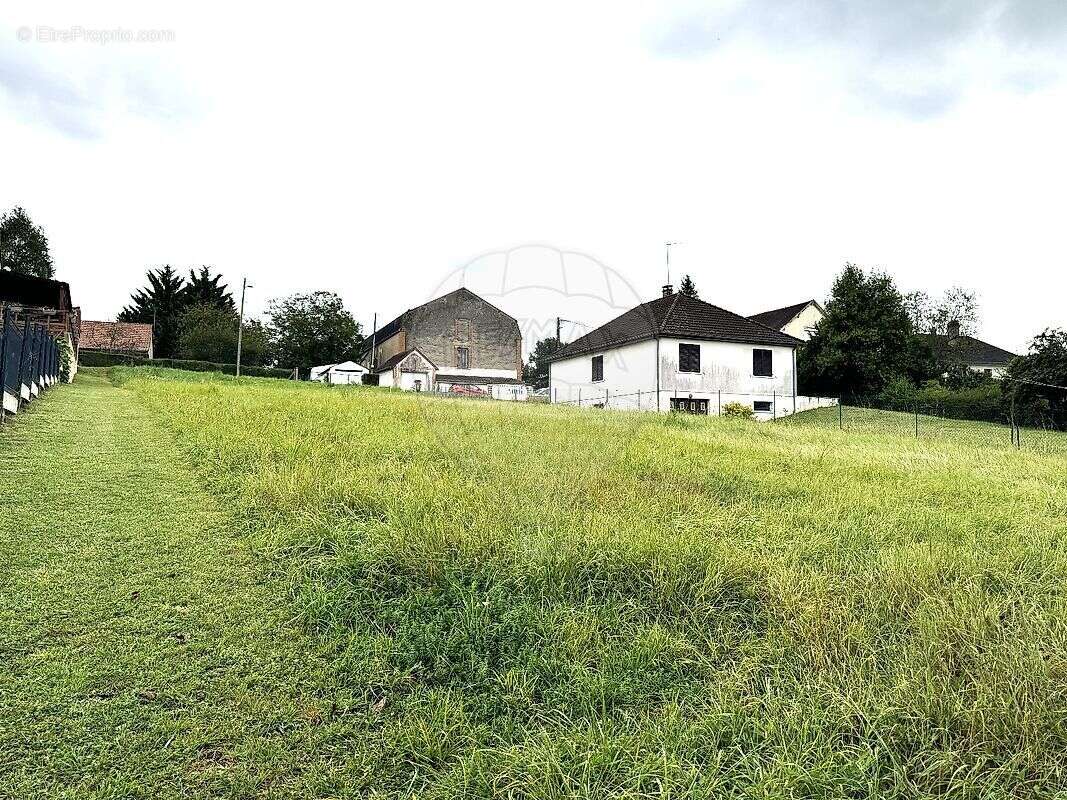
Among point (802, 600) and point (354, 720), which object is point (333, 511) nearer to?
point (354, 720)

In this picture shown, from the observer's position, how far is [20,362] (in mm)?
10711

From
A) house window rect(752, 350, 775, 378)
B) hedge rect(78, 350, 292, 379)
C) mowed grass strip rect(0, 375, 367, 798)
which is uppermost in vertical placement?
A: hedge rect(78, 350, 292, 379)

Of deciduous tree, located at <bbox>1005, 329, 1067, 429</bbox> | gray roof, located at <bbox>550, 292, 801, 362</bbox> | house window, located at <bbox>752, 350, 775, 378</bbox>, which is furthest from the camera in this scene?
house window, located at <bbox>752, 350, 775, 378</bbox>

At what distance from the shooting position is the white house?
1039 inches

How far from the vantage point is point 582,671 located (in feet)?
10.5

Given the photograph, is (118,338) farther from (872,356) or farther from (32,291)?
(872,356)

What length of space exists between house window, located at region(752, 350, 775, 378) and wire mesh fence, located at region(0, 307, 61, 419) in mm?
24809

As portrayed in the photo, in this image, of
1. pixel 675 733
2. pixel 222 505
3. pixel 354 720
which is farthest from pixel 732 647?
pixel 222 505

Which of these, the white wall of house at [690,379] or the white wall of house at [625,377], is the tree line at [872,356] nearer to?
the white wall of house at [690,379]

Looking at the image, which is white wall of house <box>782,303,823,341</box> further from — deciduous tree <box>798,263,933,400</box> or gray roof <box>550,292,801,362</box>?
gray roof <box>550,292,801,362</box>

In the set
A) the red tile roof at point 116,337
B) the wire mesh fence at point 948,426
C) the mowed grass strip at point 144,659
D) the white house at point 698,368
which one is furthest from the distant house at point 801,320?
the red tile roof at point 116,337

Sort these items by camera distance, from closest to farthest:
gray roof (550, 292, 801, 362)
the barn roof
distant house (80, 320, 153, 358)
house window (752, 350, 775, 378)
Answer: the barn roof → gray roof (550, 292, 801, 362) → house window (752, 350, 775, 378) → distant house (80, 320, 153, 358)

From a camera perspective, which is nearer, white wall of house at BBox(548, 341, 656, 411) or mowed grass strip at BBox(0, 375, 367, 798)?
mowed grass strip at BBox(0, 375, 367, 798)

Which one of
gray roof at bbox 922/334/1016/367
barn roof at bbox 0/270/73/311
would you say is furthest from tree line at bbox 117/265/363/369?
gray roof at bbox 922/334/1016/367
